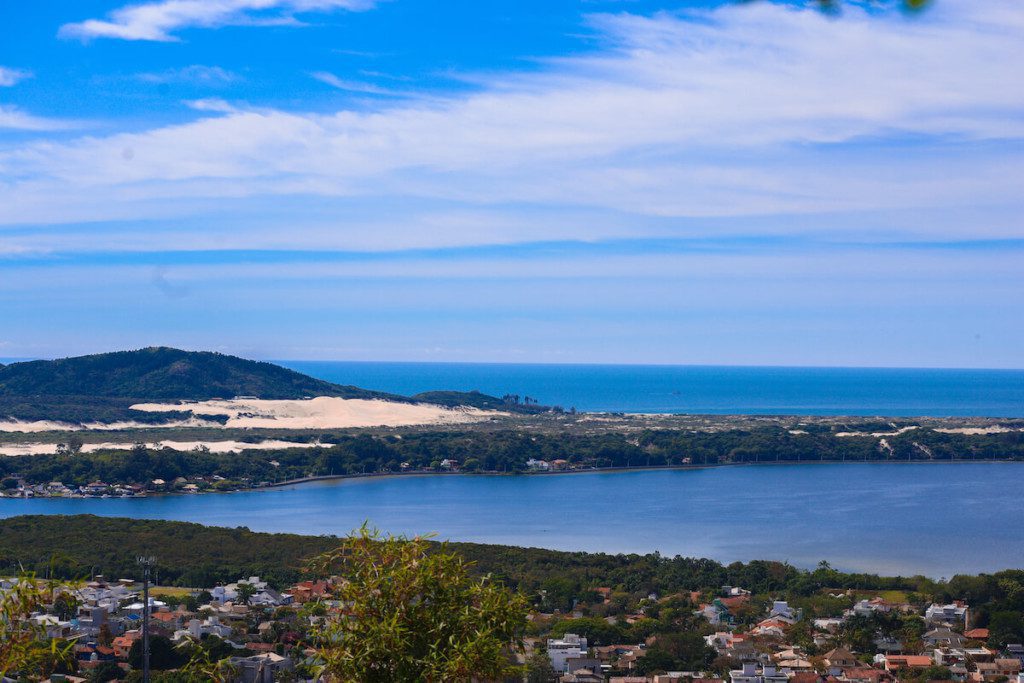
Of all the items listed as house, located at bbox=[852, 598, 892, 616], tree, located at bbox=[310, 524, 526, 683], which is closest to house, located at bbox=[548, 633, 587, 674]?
house, located at bbox=[852, 598, 892, 616]

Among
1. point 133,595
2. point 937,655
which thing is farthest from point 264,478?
point 937,655

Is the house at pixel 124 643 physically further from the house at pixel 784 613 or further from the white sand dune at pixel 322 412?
the white sand dune at pixel 322 412

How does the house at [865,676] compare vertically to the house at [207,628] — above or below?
above

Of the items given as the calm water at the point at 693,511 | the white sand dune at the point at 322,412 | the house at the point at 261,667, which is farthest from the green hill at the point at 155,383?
the house at the point at 261,667

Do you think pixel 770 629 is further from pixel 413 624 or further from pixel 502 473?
pixel 502 473

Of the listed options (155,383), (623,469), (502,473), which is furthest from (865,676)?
(155,383)
